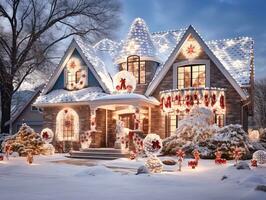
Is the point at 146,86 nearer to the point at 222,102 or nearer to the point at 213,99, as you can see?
the point at 213,99

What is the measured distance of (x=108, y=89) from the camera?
21.8 meters

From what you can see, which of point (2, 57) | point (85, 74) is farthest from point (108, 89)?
point (2, 57)

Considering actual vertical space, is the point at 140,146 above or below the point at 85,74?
below

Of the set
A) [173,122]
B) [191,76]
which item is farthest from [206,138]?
[191,76]

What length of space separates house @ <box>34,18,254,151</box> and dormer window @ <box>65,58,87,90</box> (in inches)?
2.4

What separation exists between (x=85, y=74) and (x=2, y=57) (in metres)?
7.29

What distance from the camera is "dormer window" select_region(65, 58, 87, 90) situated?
74.9 feet

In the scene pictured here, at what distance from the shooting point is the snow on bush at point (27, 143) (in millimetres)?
19958

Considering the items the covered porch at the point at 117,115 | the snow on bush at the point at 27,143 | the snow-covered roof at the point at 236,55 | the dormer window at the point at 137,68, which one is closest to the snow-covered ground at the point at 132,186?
the covered porch at the point at 117,115

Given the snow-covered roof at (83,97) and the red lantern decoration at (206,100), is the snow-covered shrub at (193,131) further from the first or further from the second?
the snow-covered roof at (83,97)

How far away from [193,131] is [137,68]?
6.11 m

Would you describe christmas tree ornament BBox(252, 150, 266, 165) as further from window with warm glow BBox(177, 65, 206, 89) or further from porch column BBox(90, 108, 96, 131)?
porch column BBox(90, 108, 96, 131)

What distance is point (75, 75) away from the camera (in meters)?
23.2

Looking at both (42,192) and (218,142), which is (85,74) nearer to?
(218,142)
